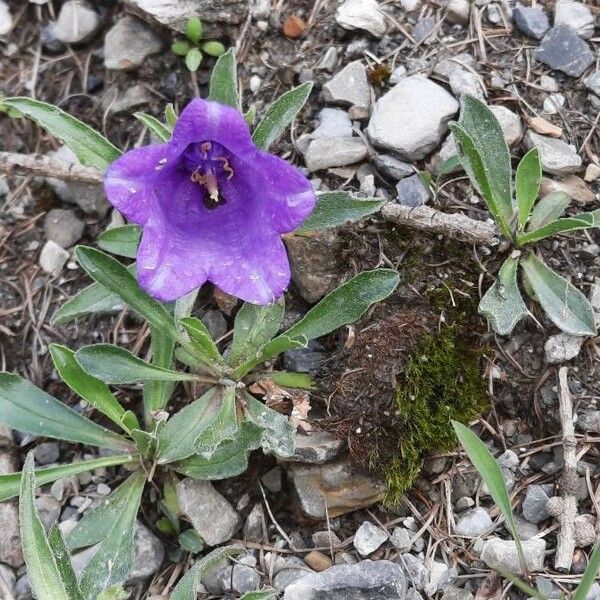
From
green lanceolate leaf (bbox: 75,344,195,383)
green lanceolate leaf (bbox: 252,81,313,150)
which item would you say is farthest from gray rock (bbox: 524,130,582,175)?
green lanceolate leaf (bbox: 75,344,195,383)

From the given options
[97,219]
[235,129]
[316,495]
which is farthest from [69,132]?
[316,495]

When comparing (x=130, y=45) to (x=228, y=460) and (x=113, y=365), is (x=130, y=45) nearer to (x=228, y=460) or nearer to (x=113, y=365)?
(x=113, y=365)

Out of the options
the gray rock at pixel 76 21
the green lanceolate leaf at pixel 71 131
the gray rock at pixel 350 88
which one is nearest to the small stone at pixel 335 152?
the gray rock at pixel 350 88

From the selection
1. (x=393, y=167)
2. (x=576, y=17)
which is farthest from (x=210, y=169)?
(x=576, y=17)

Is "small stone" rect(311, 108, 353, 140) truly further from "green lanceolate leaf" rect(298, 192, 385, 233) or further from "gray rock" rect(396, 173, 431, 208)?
"green lanceolate leaf" rect(298, 192, 385, 233)

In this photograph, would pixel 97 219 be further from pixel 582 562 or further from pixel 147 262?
pixel 582 562
